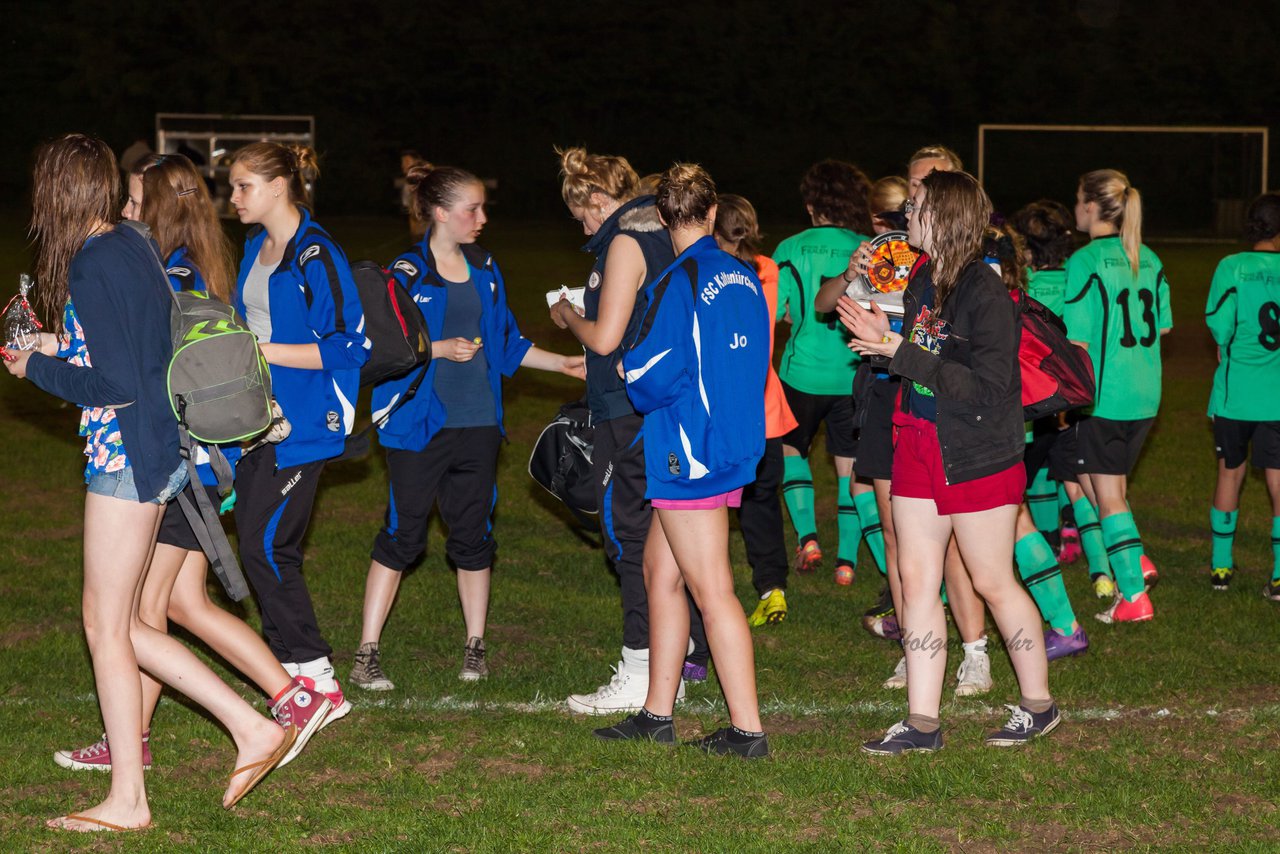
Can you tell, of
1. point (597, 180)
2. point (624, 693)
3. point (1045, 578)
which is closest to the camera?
point (597, 180)

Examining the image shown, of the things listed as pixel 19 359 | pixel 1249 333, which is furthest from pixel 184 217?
pixel 1249 333

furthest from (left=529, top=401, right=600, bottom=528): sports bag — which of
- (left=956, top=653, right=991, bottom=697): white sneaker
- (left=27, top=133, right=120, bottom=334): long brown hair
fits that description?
(left=27, top=133, right=120, bottom=334): long brown hair

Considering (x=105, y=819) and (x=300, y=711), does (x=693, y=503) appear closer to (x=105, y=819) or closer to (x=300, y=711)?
(x=300, y=711)

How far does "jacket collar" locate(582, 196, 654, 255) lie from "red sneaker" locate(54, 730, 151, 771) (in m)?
2.19

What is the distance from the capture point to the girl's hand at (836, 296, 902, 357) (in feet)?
14.2

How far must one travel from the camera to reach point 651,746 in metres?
4.71

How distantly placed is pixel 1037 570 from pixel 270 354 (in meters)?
2.95

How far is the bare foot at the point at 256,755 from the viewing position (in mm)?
4047

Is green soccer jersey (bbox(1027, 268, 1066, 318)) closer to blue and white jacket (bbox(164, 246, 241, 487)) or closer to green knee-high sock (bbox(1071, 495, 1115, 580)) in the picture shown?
green knee-high sock (bbox(1071, 495, 1115, 580))

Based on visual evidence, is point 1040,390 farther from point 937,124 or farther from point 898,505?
point 937,124

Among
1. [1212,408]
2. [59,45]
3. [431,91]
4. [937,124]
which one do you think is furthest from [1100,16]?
[1212,408]

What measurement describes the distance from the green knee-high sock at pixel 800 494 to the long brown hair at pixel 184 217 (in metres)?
3.67

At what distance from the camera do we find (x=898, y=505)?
15.0 ft

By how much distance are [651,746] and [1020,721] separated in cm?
123
